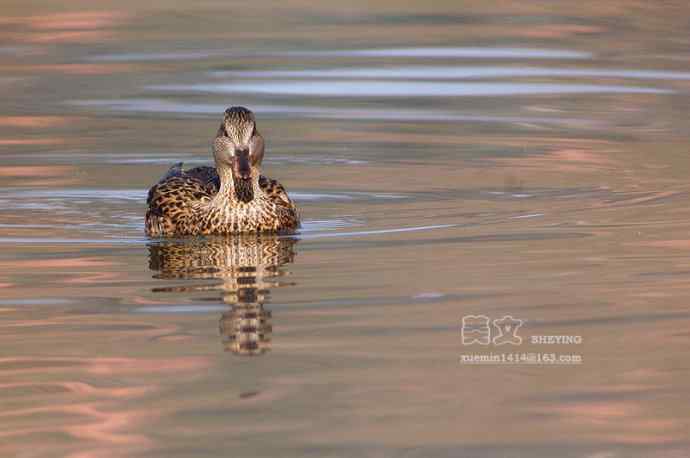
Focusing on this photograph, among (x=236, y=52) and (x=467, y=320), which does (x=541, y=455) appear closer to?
(x=467, y=320)

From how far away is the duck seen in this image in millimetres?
13727

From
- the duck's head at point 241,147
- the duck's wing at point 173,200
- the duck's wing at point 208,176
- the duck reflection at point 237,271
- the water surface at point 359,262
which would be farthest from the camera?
the duck's wing at point 208,176

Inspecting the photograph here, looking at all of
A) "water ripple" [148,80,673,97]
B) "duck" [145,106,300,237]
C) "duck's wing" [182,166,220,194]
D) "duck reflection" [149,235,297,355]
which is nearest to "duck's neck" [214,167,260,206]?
"duck" [145,106,300,237]

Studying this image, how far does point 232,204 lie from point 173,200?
0.44 meters

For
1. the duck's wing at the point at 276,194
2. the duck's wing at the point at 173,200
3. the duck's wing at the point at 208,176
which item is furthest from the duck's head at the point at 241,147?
the duck's wing at the point at 208,176

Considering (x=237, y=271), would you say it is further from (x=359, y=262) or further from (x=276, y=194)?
(x=276, y=194)

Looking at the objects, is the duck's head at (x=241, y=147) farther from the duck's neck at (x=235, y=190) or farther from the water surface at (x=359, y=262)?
the water surface at (x=359, y=262)

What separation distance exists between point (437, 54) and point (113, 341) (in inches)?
689

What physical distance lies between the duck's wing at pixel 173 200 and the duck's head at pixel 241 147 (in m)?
0.38

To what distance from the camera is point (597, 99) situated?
2208cm

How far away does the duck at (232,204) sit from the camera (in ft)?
45.0

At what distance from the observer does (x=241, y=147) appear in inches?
538

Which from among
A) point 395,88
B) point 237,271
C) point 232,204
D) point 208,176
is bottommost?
point 237,271

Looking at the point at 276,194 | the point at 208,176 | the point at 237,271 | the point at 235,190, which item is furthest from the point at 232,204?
the point at 237,271
